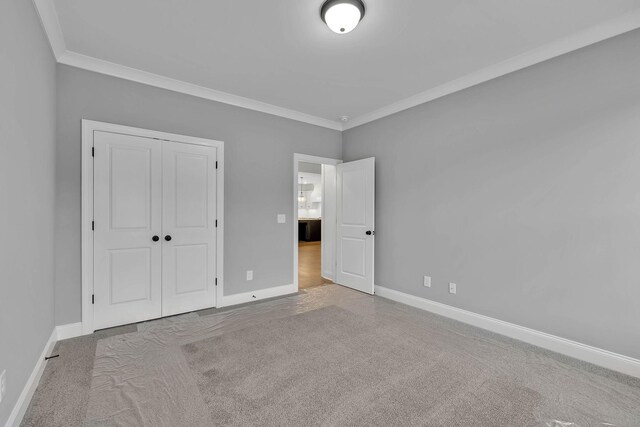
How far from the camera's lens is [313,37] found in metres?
2.50

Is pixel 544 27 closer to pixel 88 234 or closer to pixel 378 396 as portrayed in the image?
pixel 378 396

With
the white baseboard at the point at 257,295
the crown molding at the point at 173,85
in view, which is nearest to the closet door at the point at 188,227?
the white baseboard at the point at 257,295

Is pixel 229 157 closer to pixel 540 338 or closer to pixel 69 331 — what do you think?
pixel 69 331

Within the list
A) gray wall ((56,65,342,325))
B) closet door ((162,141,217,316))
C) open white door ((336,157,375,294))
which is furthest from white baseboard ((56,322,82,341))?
open white door ((336,157,375,294))

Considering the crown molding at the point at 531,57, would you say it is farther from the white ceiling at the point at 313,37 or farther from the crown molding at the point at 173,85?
the crown molding at the point at 173,85

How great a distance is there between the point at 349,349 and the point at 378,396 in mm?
680

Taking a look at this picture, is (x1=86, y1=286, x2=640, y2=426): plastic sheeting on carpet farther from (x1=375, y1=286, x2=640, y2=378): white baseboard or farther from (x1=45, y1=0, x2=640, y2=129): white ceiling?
(x1=45, y1=0, x2=640, y2=129): white ceiling

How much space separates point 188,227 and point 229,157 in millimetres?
1049

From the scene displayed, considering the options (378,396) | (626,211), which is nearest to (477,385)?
(378,396)

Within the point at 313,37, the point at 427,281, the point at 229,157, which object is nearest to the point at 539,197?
the point at 427,281

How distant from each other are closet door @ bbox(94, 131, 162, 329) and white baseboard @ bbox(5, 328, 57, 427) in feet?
1.95

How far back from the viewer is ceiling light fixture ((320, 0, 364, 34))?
2.03 m

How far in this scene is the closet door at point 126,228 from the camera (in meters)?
2.95

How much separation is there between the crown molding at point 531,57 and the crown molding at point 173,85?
4.82ft
